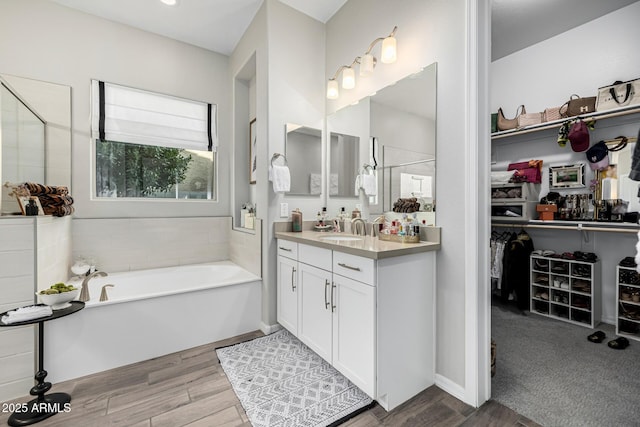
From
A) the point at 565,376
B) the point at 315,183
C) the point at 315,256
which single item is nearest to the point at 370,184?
the point at 315,183

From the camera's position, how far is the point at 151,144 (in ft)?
10.1

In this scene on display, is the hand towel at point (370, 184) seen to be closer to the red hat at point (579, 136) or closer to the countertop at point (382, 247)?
the countertop at point (382, 247)

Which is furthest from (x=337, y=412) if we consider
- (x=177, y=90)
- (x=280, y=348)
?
(x=177, y=90)

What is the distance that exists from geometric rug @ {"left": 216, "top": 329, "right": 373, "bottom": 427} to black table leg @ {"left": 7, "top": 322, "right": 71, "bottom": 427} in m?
0.90

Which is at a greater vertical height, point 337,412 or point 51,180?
point 51,180

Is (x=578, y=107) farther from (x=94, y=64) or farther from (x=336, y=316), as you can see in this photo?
(x=94, y=64)

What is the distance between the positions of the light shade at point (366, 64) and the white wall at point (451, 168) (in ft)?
0.92

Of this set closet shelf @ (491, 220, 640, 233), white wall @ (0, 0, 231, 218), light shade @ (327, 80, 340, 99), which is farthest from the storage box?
white wall @ (0, 0, 231, 218)

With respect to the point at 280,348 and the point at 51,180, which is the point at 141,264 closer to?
the point at 51,180

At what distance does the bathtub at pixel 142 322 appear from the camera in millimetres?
1836

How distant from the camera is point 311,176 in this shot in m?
2.77

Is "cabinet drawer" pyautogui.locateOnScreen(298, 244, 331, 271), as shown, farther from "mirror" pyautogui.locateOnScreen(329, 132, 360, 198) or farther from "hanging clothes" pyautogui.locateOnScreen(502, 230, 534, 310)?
"hanging clothes" pyautogui.locateOnScreen(502, 230, 534, 310)

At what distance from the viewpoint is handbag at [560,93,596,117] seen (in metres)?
2.58

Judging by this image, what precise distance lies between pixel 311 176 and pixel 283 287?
111cm
